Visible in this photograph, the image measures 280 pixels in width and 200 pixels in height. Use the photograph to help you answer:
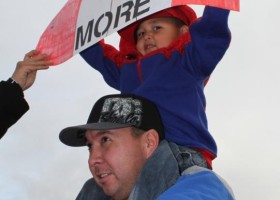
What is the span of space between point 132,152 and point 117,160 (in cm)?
10

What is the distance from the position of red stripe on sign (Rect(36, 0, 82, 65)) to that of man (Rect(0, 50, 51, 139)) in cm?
8

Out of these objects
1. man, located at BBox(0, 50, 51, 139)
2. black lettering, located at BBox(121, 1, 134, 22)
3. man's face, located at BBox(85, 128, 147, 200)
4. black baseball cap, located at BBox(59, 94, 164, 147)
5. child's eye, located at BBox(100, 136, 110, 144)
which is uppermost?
black lettering, located at BBox(121, 1, 134, 22)

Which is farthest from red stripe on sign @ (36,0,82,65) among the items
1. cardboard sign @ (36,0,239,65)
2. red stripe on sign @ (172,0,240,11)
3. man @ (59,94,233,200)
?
red stripe on sign @ (172,0,240,11)

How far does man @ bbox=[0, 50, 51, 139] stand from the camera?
321 centimetres

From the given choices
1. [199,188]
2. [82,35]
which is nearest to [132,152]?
[199,188]

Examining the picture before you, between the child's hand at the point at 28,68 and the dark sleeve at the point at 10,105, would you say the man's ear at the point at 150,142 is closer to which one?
the dark sleeve at the point at 10,105

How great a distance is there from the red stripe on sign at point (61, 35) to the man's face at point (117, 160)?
30.5 inches

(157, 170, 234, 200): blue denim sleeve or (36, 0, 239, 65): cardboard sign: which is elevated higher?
(36, 0, 239, 65): cardboard sign

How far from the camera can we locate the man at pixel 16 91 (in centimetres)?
321

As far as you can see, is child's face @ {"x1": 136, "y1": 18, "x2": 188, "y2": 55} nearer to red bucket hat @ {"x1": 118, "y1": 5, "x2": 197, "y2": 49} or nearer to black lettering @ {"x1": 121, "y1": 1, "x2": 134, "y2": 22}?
red bucket hat @ {"x1": 118, "y1": 5, "x2": 197, "y2": 49}

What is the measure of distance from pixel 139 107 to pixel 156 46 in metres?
0.70

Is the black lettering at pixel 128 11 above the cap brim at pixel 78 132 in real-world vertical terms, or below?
above

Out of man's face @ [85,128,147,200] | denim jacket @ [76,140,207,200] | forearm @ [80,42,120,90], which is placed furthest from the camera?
forearm @ [80,42,120,90]

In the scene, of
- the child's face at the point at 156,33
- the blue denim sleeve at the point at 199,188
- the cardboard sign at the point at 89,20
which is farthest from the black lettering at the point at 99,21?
the blue denim sleeve at the point at 199,188
